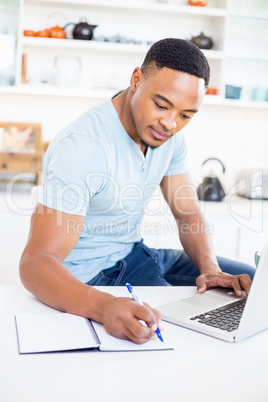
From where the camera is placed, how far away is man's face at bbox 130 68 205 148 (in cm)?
138

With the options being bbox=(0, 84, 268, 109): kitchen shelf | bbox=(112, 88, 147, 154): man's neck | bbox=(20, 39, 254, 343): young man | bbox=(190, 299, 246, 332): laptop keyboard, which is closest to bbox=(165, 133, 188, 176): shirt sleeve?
bbox=(20, 39, 254, 343): young man

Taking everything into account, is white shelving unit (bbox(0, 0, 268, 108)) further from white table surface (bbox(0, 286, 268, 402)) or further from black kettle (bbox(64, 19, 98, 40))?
white table surface (bbox(0, 286, 268, 402))

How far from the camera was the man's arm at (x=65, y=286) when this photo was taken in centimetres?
94

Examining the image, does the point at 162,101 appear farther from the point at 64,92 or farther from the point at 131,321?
the point at 64,92

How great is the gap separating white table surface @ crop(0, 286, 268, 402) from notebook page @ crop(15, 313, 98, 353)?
0.05ft

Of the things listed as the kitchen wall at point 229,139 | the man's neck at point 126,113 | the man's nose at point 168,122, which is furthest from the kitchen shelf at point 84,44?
the man's nose at point 168,122

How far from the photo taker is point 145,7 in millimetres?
3068

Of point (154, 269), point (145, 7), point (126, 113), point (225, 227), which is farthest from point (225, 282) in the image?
point (145, 7)

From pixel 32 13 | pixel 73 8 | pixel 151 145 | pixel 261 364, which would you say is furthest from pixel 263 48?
pixel 261 364

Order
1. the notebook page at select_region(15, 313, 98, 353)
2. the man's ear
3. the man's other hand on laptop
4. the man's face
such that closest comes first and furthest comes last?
the notebook page at select_region(15, 313, 98, 353)
the man's other hand on laptop
the man's face
the man's ear

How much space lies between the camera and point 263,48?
331 cm

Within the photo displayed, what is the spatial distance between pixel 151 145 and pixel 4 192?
1.79 meters

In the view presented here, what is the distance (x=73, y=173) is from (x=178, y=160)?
2.02ft

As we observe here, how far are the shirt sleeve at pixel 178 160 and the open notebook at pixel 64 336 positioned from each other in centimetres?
91
